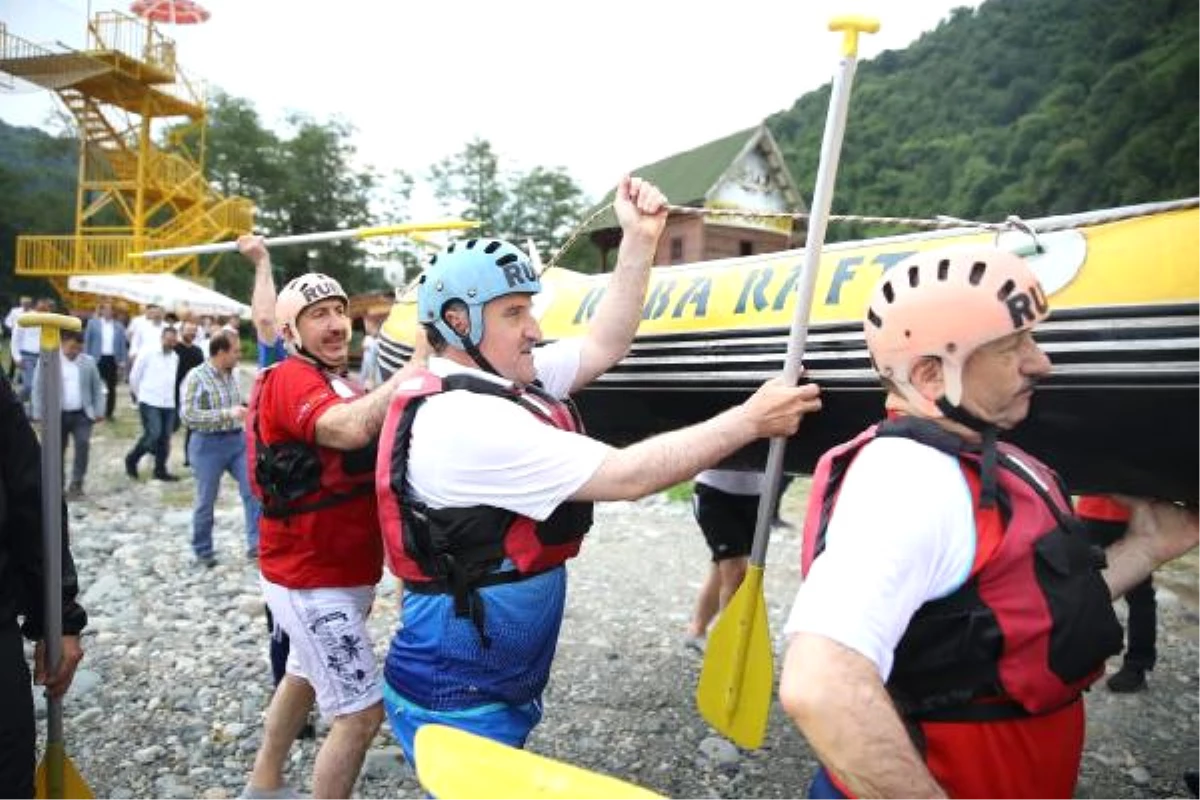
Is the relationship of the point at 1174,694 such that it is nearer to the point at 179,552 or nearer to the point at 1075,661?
the point at 1075,661

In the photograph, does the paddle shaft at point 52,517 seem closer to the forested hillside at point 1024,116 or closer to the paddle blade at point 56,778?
the paddle blade at point 56,778

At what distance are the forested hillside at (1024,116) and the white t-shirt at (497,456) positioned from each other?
55.8 feet

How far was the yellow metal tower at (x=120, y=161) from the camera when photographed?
21.7 m

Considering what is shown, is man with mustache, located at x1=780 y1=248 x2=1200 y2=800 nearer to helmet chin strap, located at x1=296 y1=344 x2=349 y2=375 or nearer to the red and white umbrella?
helmet chin strap, located at x1=296 y1=344 x2=349 y2=375

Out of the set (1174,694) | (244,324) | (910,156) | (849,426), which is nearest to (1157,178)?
(910,156)

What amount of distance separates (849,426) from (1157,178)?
26686mm

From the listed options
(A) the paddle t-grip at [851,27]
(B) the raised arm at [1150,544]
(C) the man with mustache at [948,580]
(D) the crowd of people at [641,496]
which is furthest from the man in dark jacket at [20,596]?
(B) the raised arm at [1150,544]

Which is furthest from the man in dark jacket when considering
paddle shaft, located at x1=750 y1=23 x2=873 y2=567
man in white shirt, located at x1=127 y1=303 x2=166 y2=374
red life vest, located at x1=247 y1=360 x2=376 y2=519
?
man in white shirt, located at x1=127 y1=303 x2=166 y2=374

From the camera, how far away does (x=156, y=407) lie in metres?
8.33

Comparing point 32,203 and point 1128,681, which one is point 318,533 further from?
point 32,203

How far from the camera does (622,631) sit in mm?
4562

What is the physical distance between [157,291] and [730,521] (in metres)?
11.5

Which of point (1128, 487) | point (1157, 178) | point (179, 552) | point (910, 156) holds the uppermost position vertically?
point (910, 156)

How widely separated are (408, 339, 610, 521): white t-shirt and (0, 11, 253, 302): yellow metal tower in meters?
22.5
